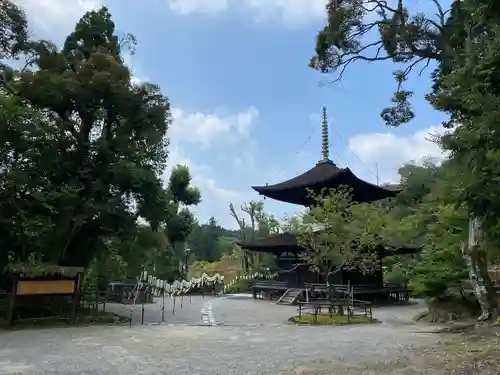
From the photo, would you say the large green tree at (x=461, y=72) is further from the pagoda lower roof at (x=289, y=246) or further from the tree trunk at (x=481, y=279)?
the pagoda lower roof at (x=289, y=246)

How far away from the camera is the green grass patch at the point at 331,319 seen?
14719mm

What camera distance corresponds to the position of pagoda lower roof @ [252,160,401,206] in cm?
2359

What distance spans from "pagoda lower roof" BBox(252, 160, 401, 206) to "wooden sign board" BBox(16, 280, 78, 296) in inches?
483

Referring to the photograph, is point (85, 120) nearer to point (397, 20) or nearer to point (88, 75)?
point (88, 75)

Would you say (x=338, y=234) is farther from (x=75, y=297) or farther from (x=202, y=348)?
(x=75, y=297)

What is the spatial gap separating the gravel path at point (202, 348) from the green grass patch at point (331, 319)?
2.59 feet

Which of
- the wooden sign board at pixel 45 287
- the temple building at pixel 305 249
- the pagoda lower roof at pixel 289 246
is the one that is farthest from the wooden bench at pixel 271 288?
the wooden sign board at pixel 45 287

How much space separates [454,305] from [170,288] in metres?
15.8

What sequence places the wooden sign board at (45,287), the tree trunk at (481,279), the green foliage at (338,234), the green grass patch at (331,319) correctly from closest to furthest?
the tree trunk at (481,279) < the wooden sign board at (45,287) < the green grass patch at (331,319) < the green foliage at (338,234)

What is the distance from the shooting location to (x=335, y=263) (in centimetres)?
1769

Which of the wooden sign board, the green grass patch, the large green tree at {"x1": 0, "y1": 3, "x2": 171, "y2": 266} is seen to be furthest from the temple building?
the wooden sign board

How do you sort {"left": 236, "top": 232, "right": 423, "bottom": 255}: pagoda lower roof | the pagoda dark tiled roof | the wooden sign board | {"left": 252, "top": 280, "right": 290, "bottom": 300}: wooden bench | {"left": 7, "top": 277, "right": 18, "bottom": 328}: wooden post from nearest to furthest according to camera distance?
{"left": 7, "top": 277, "right": 18, "bottom": 328}: wooden post < the wooden sign board < {"left": 236, "top": 232, "right": 423, "bottom": 255}: pagoda lower roof < the pagoda dark tiled roof < {"left": 252, "top": 280, "right": 290, "bottom": 300}: wooden bench

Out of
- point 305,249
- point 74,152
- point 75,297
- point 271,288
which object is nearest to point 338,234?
point 305,249

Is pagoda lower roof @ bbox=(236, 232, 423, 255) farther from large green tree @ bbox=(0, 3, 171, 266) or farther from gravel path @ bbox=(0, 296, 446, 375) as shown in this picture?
large green tree @ bbox=(0, 3, 171, 266)
